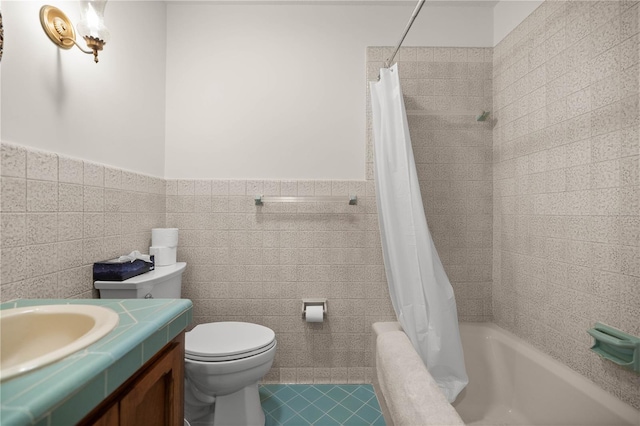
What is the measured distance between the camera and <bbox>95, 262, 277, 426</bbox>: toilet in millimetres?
1291

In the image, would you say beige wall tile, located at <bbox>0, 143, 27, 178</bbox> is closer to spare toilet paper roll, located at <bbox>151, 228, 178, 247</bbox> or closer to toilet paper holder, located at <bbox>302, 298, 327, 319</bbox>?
spare toilet paper roll, located at <bbox>151, 228, 178, 247</bbox>

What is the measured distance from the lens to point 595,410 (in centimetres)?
114

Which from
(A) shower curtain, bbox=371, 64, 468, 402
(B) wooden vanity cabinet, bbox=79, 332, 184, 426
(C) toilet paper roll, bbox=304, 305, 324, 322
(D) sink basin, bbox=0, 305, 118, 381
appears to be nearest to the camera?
(B) wooden vanity cabinet, bbox=79, 332, 184, 426

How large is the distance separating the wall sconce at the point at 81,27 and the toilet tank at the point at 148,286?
2.84 feet

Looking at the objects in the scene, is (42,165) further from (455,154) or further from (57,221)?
(455,154)

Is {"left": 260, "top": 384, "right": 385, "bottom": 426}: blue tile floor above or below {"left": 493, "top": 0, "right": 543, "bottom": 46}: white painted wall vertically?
below

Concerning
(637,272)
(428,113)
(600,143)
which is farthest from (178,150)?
(637,272)

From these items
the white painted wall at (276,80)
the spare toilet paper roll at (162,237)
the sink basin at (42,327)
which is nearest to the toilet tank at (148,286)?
the spare toilet paper roll at (162,237)

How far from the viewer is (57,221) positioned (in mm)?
1084

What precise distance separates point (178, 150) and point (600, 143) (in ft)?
7.02

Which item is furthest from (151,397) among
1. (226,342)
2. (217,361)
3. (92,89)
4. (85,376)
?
(92,89)

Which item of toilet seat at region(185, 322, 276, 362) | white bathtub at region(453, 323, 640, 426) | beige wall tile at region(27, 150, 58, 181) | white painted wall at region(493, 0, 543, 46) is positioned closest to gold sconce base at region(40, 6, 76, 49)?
beige wall tile at region(27, 150, 58, 181)

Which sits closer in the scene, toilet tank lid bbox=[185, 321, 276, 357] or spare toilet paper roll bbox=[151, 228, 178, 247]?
toilet tank lid bbox=[185, 321, 276, 357]

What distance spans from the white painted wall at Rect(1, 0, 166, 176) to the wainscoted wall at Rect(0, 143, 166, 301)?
8cm
